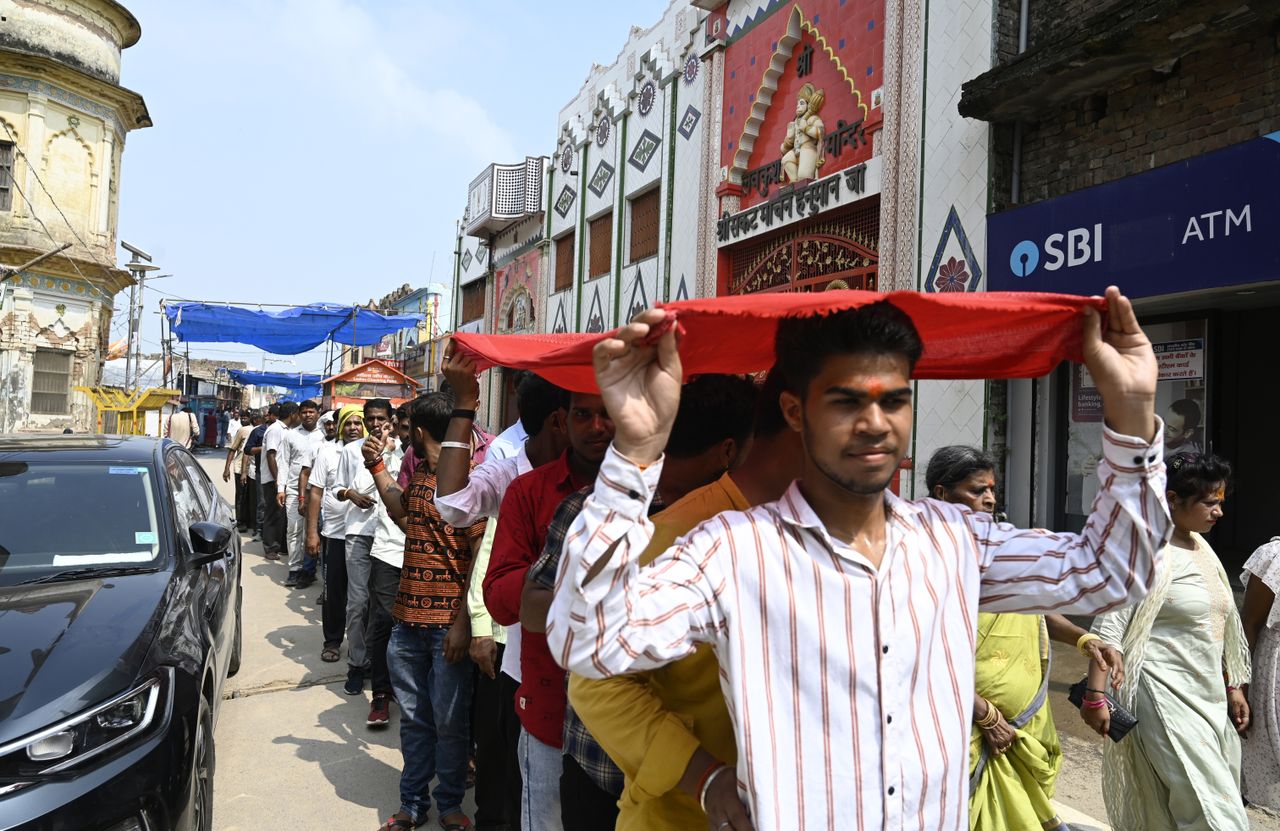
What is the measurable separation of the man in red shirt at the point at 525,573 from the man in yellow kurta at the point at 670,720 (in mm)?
618

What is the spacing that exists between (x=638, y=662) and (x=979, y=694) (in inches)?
68.2

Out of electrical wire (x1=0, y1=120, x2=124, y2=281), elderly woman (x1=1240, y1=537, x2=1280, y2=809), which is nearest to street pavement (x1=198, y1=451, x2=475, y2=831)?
elderly woman (x1=1240, y1=537, x2=1280, y2=809)

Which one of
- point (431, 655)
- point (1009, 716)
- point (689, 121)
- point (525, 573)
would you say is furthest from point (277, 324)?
point (1009, 716)

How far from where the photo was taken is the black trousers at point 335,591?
20.0 ft

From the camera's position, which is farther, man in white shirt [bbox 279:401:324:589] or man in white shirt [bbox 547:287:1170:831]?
man in white shirt [bbox 279:401:324:589]

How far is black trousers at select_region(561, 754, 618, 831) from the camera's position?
2.06 metres

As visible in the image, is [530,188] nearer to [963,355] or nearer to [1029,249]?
[1029,249]

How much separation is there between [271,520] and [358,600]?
5.81 metres

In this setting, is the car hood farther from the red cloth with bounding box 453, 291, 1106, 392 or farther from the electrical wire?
the electrical wire

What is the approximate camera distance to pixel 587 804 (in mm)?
2074

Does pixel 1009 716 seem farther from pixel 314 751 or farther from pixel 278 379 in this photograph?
pixel 278 379

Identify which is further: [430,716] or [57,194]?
[57,194]

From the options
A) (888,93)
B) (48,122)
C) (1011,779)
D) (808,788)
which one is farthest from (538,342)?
(48,122)

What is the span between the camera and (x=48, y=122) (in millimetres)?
20969
